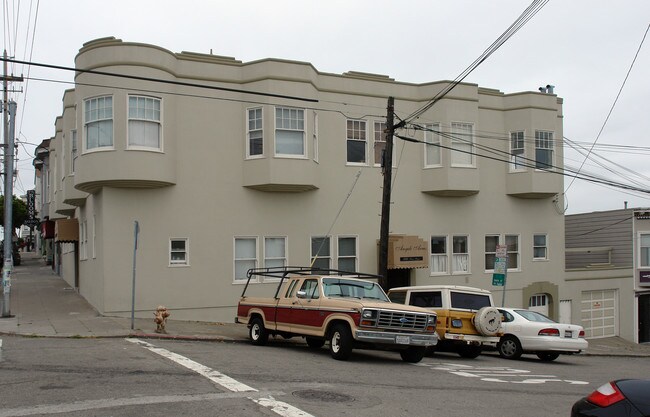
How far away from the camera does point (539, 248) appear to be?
28250mm

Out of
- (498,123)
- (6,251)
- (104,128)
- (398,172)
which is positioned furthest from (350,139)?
(6,251)

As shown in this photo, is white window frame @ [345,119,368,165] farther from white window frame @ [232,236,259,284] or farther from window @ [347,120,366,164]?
white window frame @ [232,236,259,284]

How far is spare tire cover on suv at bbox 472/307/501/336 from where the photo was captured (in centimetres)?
1559

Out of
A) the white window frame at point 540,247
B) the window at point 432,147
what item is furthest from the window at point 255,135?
the white window frame at point 540,247

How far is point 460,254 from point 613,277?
917cm

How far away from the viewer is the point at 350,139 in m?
24.3

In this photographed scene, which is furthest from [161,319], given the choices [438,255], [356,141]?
[438,255]

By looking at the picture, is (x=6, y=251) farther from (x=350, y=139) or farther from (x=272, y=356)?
(x=350, y=139)

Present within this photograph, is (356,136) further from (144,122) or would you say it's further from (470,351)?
(470,351)

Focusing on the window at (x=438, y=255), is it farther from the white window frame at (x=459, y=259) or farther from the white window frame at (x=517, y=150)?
the white window frame at (x=517, y=150)

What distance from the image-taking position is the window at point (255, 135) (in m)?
22.0

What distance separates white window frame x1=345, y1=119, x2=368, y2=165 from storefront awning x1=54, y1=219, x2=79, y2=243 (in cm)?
1090

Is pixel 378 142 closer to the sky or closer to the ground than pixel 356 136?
closer to the ground

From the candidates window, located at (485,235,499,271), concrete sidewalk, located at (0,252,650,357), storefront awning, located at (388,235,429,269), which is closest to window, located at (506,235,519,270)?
window, located at (485,235,499,271)
